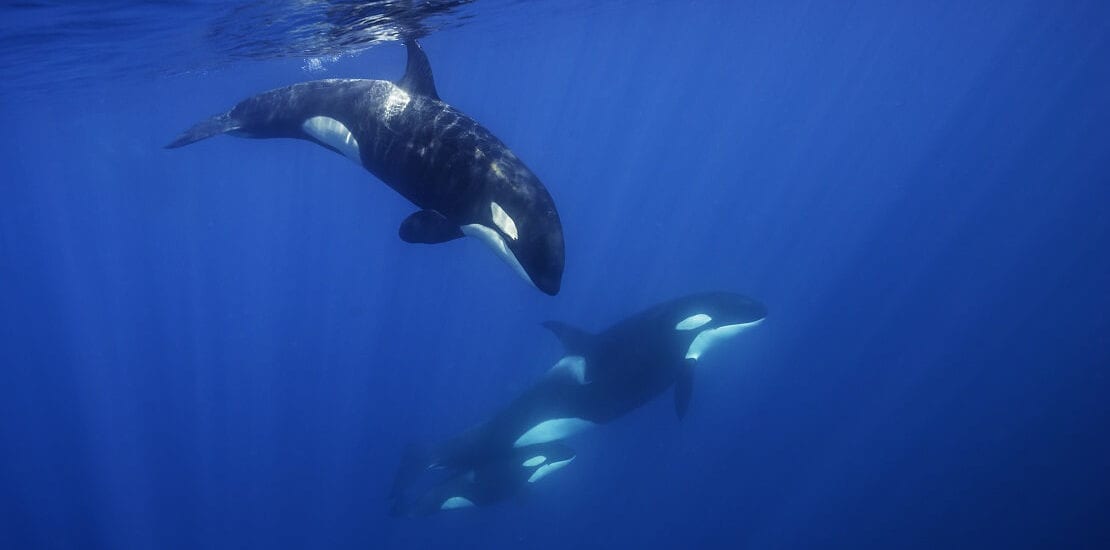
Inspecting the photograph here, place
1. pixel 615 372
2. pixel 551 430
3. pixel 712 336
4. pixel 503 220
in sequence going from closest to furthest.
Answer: pixel 503 220, pixel 615 372, pixel 712 336, pixel 551 430

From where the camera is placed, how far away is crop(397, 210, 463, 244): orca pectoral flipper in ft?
16.8

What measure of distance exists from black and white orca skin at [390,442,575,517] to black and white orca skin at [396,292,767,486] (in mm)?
259

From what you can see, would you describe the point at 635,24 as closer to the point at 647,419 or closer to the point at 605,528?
the point at 647,419

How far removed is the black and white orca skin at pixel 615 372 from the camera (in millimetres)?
11414

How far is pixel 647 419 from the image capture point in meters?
22.1

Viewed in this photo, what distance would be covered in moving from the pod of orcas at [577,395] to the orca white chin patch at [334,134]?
570cm

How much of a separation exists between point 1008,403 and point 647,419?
14.9 m

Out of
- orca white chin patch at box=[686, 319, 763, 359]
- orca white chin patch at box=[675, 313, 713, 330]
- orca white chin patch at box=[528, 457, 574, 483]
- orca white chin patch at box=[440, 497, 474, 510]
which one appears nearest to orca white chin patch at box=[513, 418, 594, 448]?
orca white chin patch at box=[528, 457, 574, 483]

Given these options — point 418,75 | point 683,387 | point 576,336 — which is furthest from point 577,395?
point 418,75

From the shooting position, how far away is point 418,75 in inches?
236

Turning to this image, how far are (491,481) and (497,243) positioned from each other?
9683 millimetres

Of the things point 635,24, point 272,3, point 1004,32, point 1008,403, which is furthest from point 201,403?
point 1004,32

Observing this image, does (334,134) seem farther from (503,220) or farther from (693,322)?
(693,322)

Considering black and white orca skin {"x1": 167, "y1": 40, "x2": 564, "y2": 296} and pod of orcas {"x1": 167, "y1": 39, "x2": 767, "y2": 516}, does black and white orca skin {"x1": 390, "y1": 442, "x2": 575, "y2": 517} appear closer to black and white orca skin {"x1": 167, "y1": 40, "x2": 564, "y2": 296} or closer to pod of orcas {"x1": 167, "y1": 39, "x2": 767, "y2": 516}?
pod of orcas {"x1": 167, "y1": 39, "x2": 767, "y2": 516}
